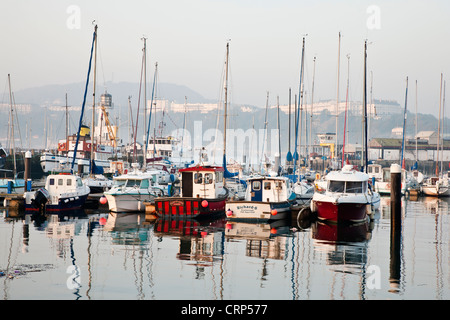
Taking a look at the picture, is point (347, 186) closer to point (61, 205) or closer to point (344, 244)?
point (344, 244)

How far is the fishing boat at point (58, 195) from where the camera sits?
1540 inches

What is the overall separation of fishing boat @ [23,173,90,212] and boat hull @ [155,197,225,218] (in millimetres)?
7542

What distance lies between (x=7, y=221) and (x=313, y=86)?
36780 millimetres

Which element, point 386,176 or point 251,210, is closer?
point 251,210

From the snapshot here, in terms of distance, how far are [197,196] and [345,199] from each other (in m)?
9.13

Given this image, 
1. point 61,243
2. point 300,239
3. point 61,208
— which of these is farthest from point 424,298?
point 61,208

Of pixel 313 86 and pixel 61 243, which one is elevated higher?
pixel 313 86

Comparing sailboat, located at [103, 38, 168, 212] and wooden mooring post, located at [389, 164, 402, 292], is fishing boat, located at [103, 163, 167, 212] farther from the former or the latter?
wooden mooring post, located at [389, 164, 402, 292]

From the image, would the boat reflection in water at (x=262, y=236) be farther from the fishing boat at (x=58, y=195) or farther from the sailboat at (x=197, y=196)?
the fishing boat at (x=58, y=195)

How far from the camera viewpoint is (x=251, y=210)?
3419cm

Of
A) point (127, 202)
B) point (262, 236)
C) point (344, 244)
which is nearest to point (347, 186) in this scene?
point (262, 236)
